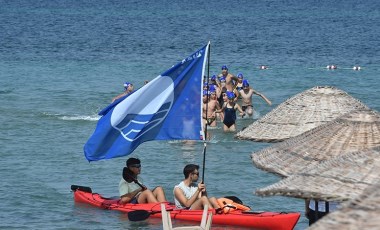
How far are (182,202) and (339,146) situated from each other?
395cm

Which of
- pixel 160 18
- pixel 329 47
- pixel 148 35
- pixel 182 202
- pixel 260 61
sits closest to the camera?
pixel 182 202

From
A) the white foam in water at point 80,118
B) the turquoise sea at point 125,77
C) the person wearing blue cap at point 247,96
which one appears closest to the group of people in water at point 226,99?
the person wearing blue cap at point 247,96

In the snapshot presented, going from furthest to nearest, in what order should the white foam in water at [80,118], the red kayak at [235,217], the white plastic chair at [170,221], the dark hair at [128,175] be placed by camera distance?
the white foam in water at [80,118]
the dark hair at [128,175]
the red kayak at [235,217]
the white plastic chair at [170,221]

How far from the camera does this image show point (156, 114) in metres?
14.3

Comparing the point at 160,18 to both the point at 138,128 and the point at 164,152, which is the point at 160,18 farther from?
the point at 138,128

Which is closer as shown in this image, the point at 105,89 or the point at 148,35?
the point at 105,89

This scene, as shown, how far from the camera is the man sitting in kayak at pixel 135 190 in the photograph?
16.3m

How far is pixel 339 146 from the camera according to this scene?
1253cm

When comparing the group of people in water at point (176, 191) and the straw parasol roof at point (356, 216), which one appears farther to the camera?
the group of people in water at point (176, 191)

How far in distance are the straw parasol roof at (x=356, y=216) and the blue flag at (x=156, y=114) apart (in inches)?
277

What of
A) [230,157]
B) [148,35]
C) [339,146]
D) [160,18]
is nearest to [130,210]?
[339,146]

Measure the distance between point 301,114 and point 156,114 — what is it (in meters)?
2.81

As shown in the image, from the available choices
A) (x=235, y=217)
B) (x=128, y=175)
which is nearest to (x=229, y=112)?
(x=128, y=175)

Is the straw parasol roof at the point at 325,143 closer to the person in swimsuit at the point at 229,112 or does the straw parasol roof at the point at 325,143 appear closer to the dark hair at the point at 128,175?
the dark hair at the point at 128,175
